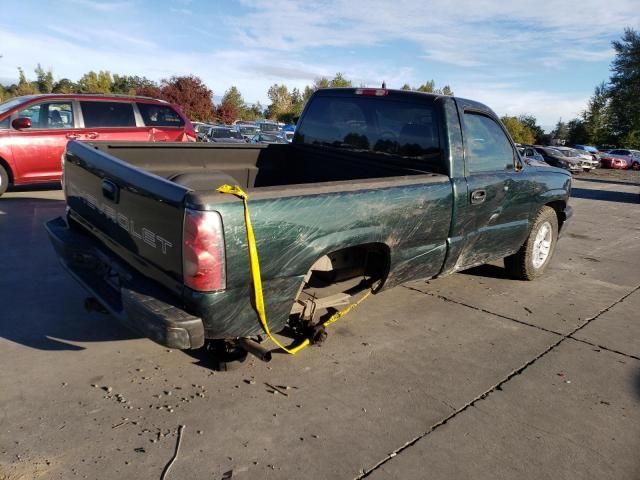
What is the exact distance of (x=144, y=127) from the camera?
9266 mm

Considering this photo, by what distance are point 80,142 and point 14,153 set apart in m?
5.41

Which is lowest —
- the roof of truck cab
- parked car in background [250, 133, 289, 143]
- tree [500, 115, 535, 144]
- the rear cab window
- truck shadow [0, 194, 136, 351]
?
truck shadow [0, 194, 136, 351]

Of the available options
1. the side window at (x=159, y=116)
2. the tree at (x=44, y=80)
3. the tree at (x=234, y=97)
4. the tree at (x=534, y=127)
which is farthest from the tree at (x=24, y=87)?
the tree at (x=534, y=127)

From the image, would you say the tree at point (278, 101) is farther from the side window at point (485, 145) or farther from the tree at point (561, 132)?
the side window at point (485, 145)

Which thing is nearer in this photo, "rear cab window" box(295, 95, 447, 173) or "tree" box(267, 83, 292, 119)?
"rear cab window" box(295, 95, 447, 173)

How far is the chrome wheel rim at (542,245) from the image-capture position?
5196 millimetres

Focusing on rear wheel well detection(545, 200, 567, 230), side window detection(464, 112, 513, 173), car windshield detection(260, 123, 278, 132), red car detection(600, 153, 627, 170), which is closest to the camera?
side window detection(464, 112, 513, 173)

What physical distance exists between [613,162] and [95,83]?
43632mm

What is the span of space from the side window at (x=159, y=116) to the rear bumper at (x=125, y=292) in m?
6.11

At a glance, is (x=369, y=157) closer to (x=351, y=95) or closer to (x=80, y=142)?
(x=351, y=95)

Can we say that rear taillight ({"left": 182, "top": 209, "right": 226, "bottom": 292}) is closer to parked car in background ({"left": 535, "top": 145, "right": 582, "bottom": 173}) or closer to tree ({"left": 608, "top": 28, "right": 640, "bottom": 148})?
parked car in background ({"left": 535, "top": 145, "right": 582, "bottom": 173})

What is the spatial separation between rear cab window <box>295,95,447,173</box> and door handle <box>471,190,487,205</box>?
1.13 ft

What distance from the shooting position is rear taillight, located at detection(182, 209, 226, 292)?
2322mm

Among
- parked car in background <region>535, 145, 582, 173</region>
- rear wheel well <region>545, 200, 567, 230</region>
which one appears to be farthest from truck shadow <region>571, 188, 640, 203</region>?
rear wheel well <region>545, 200, 567, 230</region>
